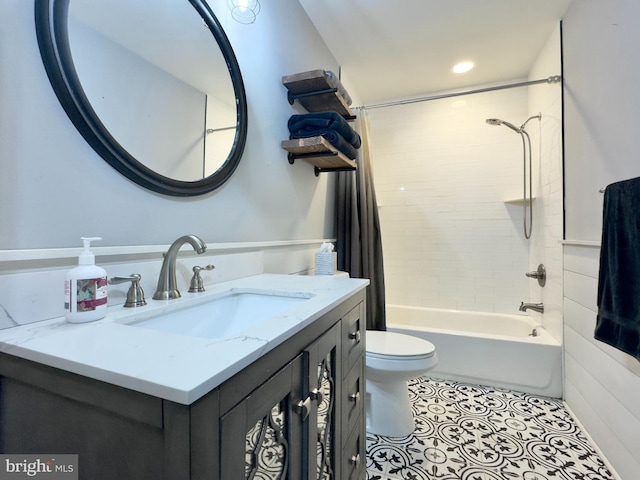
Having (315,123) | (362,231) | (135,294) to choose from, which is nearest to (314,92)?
(315,123)

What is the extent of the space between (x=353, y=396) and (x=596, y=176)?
1589 mm

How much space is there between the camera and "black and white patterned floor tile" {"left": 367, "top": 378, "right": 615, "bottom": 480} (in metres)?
1.30

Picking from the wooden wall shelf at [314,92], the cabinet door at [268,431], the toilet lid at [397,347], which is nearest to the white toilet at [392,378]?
the toilet lid at [397,347]

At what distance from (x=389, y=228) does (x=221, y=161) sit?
217cm

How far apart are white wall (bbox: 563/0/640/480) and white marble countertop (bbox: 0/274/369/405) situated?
1.50 metres

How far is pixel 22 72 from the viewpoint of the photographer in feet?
2.01

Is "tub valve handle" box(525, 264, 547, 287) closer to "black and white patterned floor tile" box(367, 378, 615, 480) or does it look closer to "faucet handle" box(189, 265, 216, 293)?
"black and white patterned floor tile" box(367, 378, 615, 480)

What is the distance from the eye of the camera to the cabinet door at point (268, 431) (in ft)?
1.43

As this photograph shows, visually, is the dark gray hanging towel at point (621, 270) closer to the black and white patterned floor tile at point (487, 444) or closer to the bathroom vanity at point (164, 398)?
the black and white patterned floor tile at point (487, 444)

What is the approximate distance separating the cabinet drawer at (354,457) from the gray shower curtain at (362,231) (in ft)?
3.32

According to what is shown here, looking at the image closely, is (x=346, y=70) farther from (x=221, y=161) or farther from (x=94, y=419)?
(x=94, y=419)

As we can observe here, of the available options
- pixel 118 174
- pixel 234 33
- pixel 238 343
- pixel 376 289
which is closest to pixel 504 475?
pixel 376 289

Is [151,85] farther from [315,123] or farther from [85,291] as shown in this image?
[315,123]

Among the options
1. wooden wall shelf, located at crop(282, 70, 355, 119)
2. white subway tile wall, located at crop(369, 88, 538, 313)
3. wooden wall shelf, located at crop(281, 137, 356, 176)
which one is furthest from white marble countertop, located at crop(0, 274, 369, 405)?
white subway tile wall, located at crop(369, 88, 538, 313)
